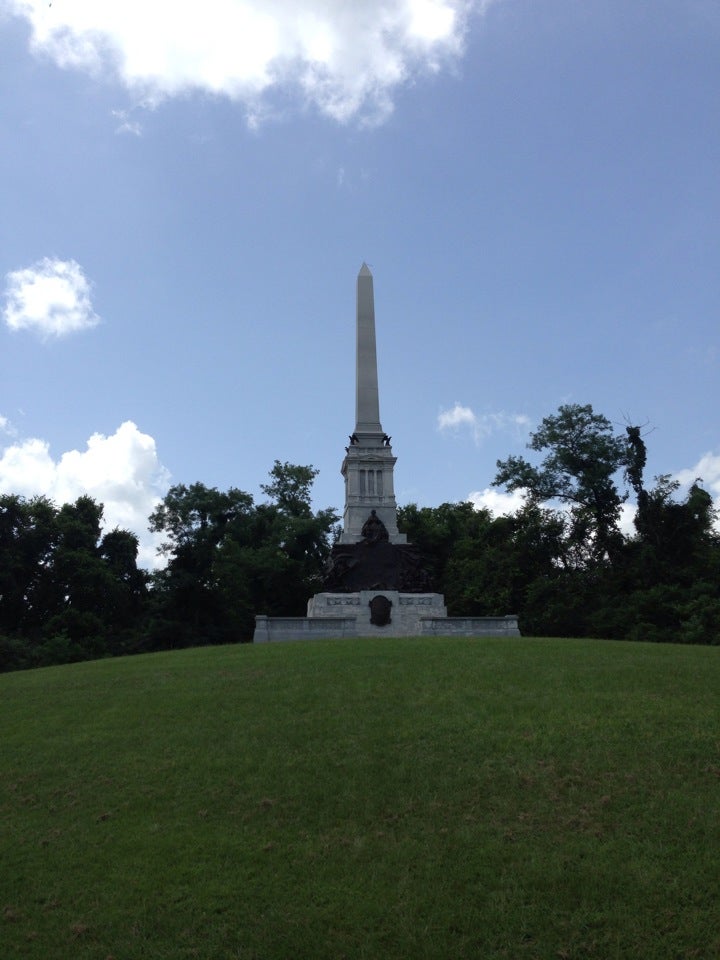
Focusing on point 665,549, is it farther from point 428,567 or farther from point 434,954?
point 434,954

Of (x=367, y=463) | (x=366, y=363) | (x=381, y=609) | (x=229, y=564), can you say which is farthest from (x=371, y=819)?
(x=229, y=564)

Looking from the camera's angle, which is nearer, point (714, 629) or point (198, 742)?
point (198, 742)

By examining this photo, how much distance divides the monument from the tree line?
7.22 meters

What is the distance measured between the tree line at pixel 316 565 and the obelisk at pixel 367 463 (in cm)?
694

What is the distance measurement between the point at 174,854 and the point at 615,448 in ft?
135

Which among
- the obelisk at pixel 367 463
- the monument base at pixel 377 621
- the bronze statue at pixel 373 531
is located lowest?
the monument base at pixel 377 621

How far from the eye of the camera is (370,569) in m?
31.7

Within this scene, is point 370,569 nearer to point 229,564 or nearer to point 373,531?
point 373,531

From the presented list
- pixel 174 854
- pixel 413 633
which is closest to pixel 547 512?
pixel 413 633

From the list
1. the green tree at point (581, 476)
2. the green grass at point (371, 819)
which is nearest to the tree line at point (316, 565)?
the green tree at point (581, 476)

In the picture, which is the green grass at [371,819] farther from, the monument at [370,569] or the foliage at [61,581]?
the foliage at [61,581]

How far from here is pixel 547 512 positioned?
4609 cm

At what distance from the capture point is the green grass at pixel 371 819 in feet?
26.5

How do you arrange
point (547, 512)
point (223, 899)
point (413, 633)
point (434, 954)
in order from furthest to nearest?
point (547, 512)
point (413, 633)
point (223, 899)
point (434, 954)
